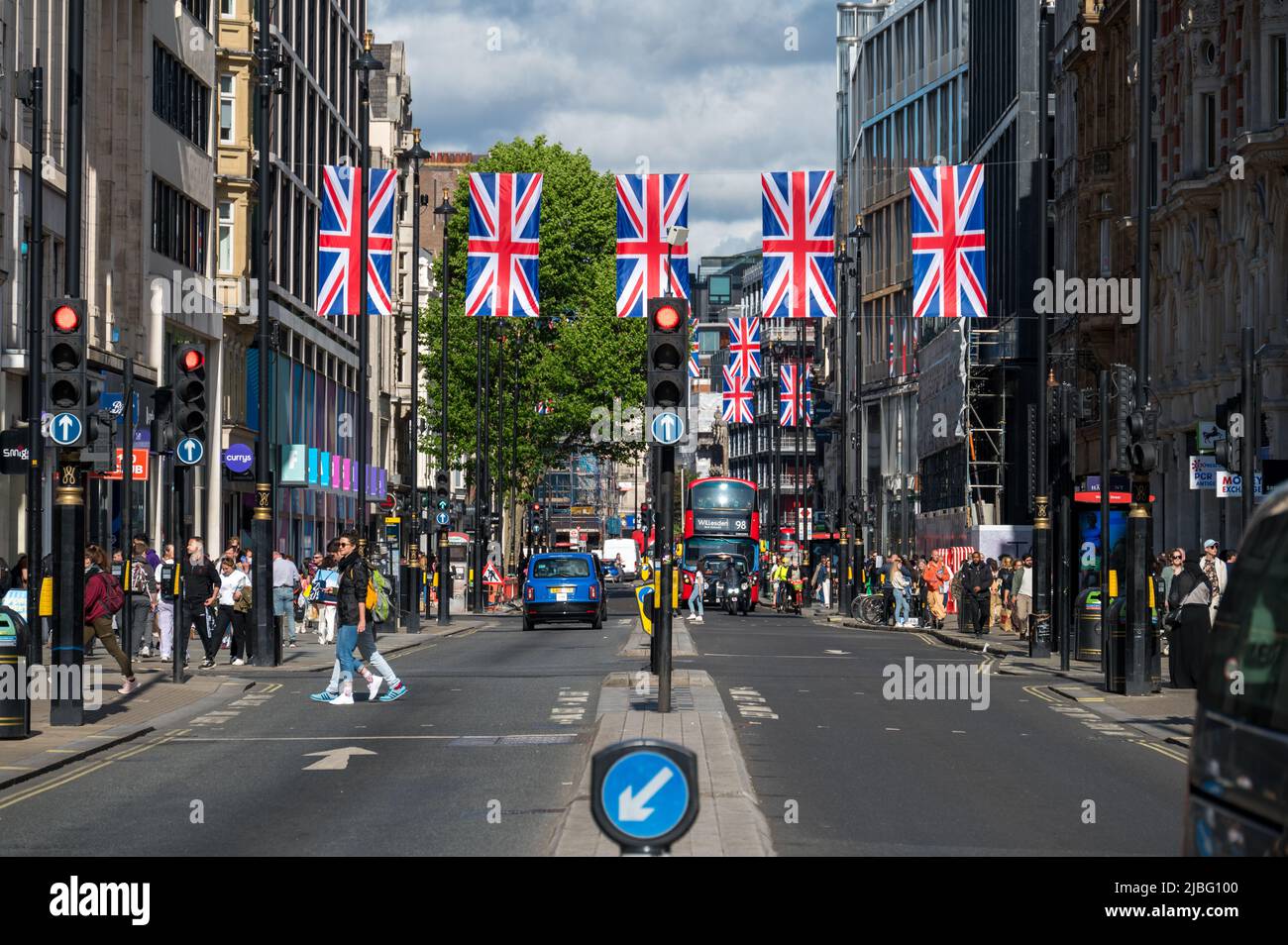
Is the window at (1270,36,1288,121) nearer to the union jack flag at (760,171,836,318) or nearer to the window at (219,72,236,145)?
the union jack flag at (760,171,836,318)

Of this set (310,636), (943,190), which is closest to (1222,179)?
(943,190)

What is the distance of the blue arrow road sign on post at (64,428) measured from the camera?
19.7m

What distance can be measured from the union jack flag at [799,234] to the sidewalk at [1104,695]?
721cm

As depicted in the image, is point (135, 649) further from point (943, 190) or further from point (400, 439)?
point (400, 439)

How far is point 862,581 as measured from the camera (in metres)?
68.9

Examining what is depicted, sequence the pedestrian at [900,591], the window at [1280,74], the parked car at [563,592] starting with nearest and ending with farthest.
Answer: the window at [1280,74]
the parked car at [563,592]
the pedestrian at [900,591]

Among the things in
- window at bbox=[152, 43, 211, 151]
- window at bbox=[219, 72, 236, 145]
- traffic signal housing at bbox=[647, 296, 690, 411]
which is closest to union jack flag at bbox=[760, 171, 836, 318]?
window at bbox=[152, 43, 211, 151]

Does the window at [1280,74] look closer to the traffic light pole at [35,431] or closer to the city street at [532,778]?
the city street at [532,778]

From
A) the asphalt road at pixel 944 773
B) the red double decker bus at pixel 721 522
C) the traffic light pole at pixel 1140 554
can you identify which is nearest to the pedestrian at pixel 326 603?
the asphalt road at pixel 944 773

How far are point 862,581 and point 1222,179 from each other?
25396mm

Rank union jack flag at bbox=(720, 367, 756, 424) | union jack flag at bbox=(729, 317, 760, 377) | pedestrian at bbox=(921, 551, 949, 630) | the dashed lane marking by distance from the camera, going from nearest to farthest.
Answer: the dashed lane marking, pedestrian at bbox=(921, 551, 949, 630), union jack flag at bbox=(720, 367, 756, 424), union jack flag at bbox=(729, 317, 760, 377)

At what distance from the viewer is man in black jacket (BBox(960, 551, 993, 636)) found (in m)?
45.0

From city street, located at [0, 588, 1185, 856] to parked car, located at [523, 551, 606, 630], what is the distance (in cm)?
2049

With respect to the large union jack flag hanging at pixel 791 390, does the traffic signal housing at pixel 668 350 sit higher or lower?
lower
